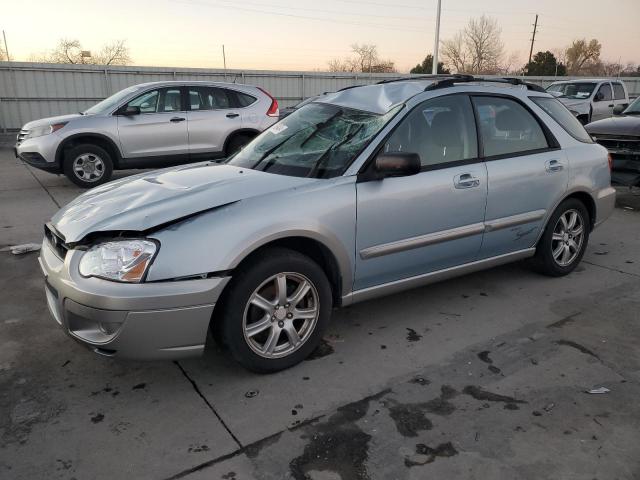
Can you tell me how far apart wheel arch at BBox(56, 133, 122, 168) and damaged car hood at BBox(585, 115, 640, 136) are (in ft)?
25.3

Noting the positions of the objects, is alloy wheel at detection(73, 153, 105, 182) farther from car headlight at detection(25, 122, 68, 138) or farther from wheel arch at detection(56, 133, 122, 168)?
car headlight at detection(25, 122, 68, 138)

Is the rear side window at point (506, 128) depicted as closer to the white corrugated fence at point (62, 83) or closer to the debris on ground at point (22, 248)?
the debris on ground at point (22, 248)

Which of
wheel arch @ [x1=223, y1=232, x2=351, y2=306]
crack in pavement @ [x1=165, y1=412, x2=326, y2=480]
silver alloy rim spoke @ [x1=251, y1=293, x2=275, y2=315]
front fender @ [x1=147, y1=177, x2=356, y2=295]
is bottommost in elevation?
crack in pavement @ [x1=165, y1=412, x2=326, y2=480]

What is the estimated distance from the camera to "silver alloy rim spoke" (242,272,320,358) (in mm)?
2986

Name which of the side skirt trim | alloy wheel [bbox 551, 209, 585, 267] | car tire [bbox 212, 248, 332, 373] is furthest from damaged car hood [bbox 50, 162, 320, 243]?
alloy wheel [bbox 551, 209, 585, 267]

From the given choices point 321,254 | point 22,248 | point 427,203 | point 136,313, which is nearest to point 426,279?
point 427,203

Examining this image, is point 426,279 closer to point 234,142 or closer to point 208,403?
point 208,403

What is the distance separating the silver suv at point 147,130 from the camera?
852 centimetres

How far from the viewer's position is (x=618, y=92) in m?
15.5

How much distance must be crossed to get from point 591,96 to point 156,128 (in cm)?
1197

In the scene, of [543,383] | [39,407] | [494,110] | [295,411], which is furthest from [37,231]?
[543,383]

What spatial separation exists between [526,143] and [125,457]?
3.64 metres

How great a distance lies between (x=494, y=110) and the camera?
410cm

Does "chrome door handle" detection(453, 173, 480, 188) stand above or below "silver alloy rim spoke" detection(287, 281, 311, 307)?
above
